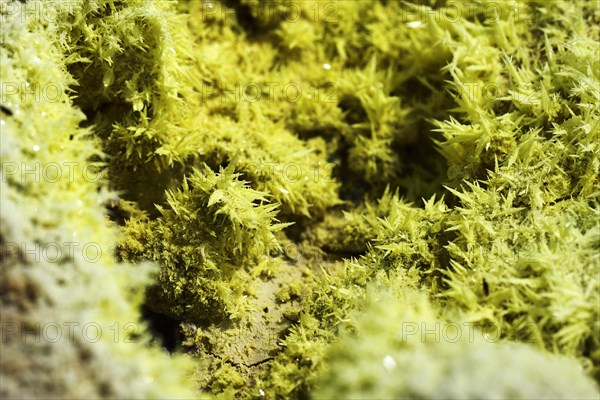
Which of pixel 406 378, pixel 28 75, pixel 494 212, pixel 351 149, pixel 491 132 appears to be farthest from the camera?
pixel 351 149

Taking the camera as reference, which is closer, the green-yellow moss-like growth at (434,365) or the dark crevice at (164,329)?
the green-yellow moss-like growth at (434,365)

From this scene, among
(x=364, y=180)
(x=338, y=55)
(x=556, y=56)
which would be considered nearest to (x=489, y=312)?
(x=364, y=180)

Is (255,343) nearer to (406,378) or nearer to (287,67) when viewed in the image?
(406,378)

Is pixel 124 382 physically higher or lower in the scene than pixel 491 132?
lower

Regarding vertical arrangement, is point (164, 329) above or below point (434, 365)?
below

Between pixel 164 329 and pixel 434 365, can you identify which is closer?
pixel 434 365

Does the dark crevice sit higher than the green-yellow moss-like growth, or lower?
lower

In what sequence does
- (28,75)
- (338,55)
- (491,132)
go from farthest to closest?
(338,55) → (491,132) → (28,75)

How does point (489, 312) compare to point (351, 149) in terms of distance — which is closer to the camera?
point (489, 312)

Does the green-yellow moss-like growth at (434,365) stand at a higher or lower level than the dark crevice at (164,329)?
higher

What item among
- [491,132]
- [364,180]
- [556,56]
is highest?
[556,56]
